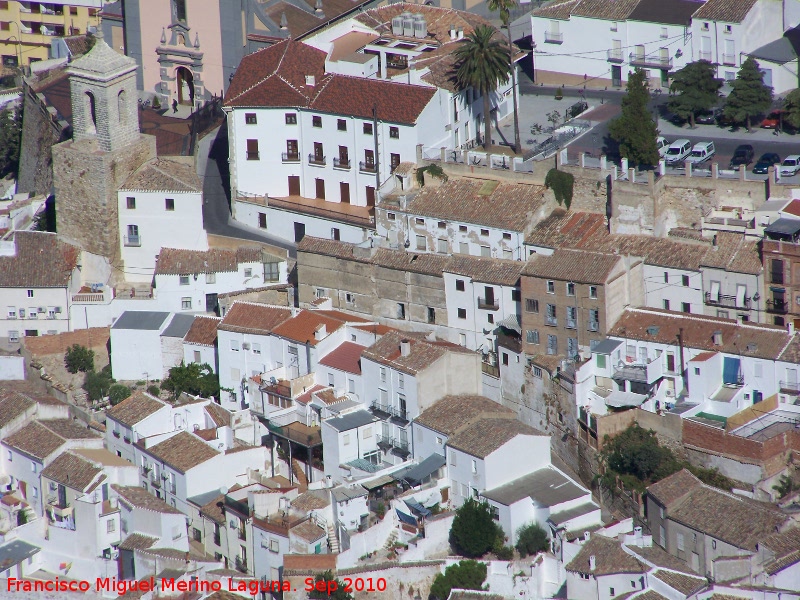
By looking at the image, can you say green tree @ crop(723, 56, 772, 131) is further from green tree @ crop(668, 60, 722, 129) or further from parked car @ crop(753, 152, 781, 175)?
parked car @ crop(753, 152, 781, 175)

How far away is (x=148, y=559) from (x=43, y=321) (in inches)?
698

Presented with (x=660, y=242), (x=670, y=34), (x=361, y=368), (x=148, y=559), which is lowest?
(x=148, y=559)

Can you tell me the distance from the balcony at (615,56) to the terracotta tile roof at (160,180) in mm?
23762

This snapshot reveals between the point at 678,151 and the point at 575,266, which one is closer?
the point at 575,266

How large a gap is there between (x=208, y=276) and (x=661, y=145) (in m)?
23.2

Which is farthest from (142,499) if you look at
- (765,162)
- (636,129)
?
(765,162)

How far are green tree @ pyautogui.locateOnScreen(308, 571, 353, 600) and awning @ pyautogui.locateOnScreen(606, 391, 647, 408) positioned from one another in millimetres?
14378

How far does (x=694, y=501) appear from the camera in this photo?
7350cm

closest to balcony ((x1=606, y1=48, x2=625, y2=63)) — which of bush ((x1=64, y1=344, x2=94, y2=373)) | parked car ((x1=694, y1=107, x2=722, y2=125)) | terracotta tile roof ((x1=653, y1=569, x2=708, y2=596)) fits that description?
parked car ((x1=694, y1=107, x2=722, y2=125))

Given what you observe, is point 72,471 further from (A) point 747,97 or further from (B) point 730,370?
(A) point 747,97

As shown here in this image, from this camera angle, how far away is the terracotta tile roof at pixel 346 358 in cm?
8256

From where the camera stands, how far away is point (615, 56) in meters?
98.2

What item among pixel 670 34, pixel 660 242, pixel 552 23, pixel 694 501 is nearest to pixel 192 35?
pixel 552 23

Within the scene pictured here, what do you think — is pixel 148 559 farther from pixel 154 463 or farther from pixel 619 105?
pixel 619 105
